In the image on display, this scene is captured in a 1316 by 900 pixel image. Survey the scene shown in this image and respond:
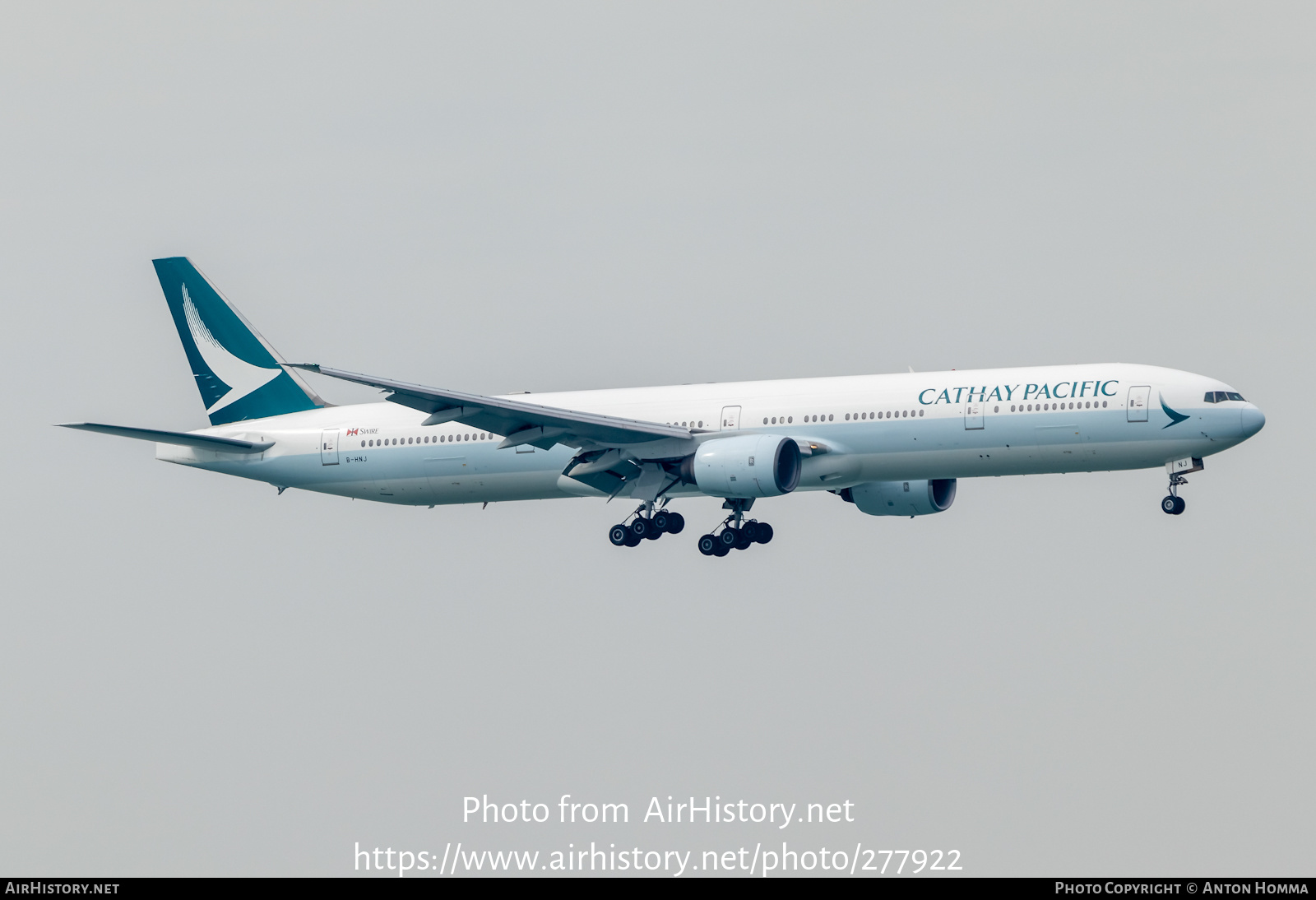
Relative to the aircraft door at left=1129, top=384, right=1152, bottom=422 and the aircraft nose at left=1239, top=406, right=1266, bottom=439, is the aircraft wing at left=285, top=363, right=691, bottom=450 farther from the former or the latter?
the aircraft nose at left=1239, top=406, right=1266, bottom=439

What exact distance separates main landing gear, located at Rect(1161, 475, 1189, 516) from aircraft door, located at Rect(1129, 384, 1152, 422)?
2266 millimetres

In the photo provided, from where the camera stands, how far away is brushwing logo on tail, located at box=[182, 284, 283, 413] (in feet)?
223

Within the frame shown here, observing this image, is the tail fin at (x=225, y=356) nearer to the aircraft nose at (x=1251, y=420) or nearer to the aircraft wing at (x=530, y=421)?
the aircraft wing at (x=530, y=421)

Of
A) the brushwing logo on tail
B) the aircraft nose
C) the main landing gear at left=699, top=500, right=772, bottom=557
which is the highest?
the brushwing logo on tail

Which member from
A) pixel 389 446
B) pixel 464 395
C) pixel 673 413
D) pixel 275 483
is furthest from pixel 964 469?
pixel 275 483

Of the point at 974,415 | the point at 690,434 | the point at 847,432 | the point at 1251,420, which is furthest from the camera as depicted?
the point at 690,434

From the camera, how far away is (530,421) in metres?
58.5

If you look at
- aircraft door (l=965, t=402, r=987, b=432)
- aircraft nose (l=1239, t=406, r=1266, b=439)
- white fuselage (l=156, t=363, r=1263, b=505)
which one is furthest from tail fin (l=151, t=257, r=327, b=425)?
aircraft nose (l=1239, t=406, r=1266, b=439)

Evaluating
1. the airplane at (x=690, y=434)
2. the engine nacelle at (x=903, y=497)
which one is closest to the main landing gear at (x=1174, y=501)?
the airplane at (x=690, y=434)

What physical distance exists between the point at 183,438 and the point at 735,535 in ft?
63.9

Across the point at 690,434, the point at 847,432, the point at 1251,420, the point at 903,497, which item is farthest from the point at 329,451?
the point at 1251,420

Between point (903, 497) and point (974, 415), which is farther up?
point (974, 415)

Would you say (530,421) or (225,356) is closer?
(530,421)

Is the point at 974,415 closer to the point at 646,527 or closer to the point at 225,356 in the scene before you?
the point at 646,527
